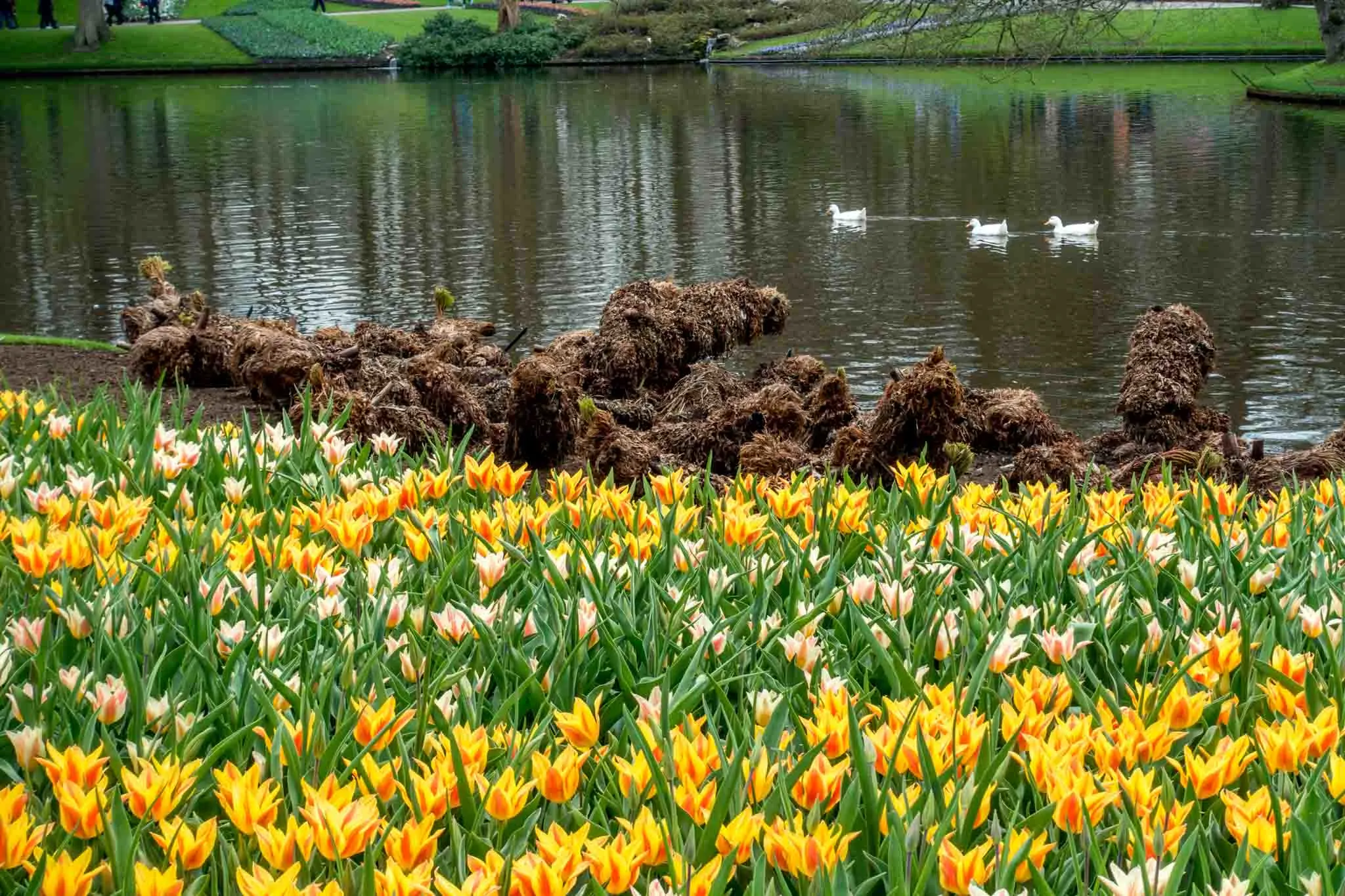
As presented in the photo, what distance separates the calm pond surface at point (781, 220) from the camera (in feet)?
37.0

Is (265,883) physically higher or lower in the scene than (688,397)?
higher

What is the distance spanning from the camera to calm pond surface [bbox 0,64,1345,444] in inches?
444

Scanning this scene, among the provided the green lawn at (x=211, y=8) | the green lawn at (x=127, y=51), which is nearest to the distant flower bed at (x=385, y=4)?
the green lawn at (x=211, y=8)

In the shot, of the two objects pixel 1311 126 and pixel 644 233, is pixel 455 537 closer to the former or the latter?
pixel 644 233

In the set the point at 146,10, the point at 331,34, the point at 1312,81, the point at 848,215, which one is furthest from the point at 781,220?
the point at 146,10

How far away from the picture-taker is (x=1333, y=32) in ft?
97.2

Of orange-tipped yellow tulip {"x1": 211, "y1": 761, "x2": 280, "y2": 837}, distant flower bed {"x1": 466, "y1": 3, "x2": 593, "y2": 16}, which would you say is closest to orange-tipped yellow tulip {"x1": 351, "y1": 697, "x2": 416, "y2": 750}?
orange-tipped yellow tulip {"x1": 211, "y1": 761, "x2": 280, "y2": 837}

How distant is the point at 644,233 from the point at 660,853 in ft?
47.3

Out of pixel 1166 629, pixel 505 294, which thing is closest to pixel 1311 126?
pixel 505 294

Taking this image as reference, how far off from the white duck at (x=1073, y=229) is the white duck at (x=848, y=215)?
2.03 m

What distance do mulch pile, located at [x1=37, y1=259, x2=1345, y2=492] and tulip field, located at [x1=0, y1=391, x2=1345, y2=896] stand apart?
1440 millimetres

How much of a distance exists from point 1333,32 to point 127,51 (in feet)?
112

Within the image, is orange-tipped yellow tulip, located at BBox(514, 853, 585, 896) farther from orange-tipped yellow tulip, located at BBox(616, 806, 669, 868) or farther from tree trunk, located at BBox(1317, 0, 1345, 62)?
tree trunk, located at BBox(1317, 0, 1345, 62)

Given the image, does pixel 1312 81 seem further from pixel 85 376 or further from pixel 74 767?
pixel 74 767
